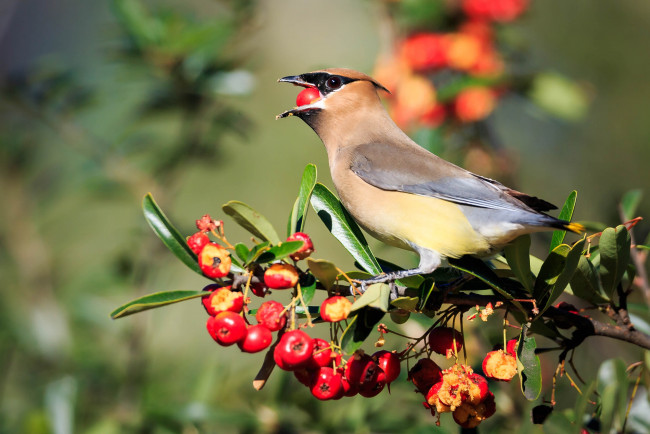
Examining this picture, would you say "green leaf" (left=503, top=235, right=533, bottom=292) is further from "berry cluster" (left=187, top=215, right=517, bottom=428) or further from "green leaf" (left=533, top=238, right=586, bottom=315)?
"berry cluster" (left=187, top=215, right=517, bottom=428)

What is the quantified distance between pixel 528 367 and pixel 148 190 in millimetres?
2319

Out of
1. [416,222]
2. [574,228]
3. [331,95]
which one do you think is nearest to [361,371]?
[574,228]

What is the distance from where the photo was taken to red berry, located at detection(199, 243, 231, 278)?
5.71 feet

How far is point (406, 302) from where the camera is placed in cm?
179

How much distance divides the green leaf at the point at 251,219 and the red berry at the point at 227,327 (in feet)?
0.73

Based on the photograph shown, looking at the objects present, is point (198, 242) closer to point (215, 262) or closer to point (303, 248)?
point (215, 262)

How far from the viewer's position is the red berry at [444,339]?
1940 millimetres

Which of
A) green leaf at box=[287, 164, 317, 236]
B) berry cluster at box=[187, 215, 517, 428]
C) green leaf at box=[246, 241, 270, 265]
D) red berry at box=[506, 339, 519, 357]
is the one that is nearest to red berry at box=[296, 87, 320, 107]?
green leaf at box=[287, 164, 317, 236]

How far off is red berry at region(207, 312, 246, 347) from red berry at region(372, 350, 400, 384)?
0.40 metres

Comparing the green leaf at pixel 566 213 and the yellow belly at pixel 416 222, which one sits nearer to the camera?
the green leaf at pixel 566 213

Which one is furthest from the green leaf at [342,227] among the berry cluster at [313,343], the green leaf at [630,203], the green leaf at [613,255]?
the green leaf at [630,203]

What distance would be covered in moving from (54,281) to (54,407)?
3.25 feet

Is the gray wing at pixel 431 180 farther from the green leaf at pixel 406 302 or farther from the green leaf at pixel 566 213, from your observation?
the green leaf at pixel 406 302

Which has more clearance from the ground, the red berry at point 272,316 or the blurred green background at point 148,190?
the red berry at point 272,316
